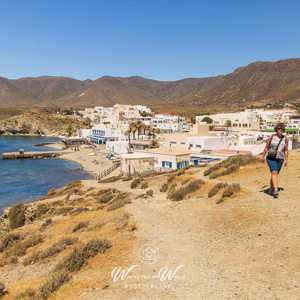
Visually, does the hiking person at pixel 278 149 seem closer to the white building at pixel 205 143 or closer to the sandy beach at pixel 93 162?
the white building at pixel 205 143

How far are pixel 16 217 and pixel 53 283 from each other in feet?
51.9

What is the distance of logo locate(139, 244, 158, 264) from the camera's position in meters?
7.94

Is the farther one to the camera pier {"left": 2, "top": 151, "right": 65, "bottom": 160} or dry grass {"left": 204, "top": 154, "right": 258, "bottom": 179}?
pier {"left": 2, "top": 151, "right": 65, "bottom": 160}

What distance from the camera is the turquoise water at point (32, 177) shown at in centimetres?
3872

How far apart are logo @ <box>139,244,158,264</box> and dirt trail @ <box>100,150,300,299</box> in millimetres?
103

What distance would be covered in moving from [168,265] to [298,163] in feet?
47.4

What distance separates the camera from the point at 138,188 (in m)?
22.5

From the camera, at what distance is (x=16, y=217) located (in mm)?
20938

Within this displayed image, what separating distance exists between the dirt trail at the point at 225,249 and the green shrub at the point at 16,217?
1236 centimetres

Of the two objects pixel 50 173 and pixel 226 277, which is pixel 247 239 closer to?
pixel 226 277

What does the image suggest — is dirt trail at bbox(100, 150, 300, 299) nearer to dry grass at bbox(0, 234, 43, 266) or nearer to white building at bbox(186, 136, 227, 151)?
dry grass at bbox(0, 234, 43, 266)

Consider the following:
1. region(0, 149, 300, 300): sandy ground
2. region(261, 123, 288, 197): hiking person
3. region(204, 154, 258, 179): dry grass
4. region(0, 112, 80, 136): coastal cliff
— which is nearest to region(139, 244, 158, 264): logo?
region(0, 149, 300, 300): sandy ground

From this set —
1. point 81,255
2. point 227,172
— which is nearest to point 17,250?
point 81,255

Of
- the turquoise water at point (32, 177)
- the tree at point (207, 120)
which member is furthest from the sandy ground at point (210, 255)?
the tree at point (207, 120)
